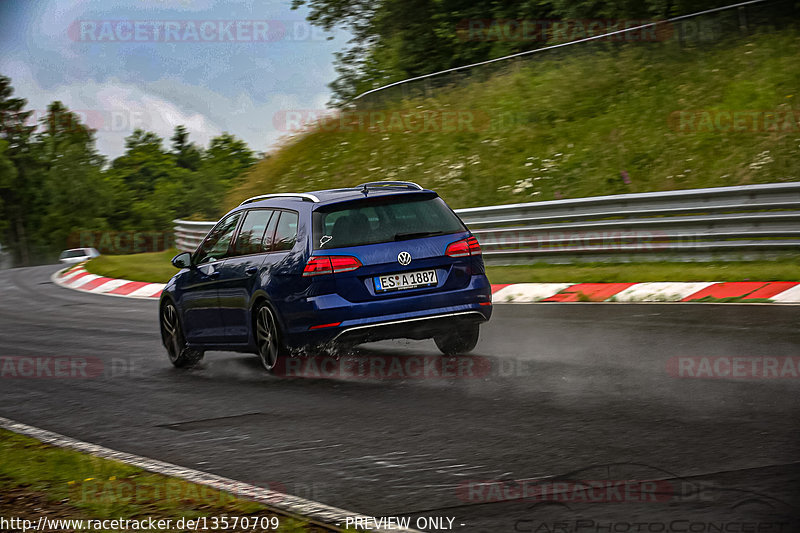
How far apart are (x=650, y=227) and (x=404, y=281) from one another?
7.38 meters

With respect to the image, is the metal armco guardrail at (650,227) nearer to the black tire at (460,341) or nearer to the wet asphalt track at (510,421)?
the wet asphalt track at (510,421)

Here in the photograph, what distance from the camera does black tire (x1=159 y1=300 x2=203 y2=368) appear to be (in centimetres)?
1055

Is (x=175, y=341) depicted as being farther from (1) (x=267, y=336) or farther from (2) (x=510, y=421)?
(2) (x=510, y=421)

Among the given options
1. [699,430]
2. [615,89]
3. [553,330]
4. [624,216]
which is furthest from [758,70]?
[699,430]

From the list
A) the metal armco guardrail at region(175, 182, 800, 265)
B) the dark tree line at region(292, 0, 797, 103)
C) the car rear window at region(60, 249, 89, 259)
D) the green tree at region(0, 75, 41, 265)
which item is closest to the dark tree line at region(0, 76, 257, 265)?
the green tree at region(0, 75, 41, 265)

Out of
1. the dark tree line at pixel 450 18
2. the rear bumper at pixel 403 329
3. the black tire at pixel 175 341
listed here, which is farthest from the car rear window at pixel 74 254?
the rear bumper at pixel 403 329

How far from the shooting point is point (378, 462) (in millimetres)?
5684

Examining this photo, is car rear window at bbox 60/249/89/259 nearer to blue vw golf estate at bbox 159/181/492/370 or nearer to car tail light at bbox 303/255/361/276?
blue vw golf estate at bbox 159/181/492/370

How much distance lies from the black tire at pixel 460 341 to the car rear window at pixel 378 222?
1.02 metres

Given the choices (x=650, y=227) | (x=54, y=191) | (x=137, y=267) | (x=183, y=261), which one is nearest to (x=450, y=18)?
(x=137, y=267)

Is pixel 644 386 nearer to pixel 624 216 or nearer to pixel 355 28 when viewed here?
pixel 624 216

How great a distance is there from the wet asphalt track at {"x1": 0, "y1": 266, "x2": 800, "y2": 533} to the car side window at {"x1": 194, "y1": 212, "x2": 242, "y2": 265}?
3.61 ft

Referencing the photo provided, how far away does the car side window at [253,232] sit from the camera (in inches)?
372

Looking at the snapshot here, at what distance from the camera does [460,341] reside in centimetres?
964
